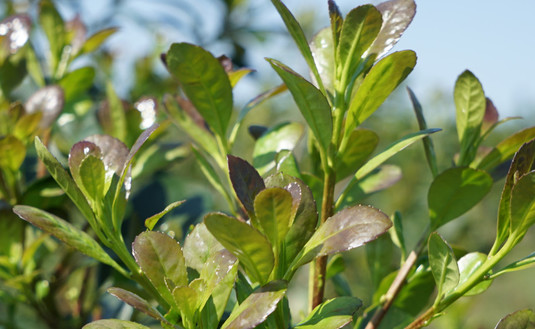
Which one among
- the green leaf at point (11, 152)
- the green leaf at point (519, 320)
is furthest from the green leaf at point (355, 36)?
the green leaf at point (11, 152)

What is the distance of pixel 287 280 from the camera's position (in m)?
0.56

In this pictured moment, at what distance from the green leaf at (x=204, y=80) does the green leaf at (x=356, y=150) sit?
0.16 metres

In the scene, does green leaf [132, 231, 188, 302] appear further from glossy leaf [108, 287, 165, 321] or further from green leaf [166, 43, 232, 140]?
green leaf [166, 43, 232, 140]

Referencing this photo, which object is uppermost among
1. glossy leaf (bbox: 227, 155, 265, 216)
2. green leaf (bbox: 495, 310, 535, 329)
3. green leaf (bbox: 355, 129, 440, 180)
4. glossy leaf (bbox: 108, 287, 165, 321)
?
green leaf (bbox: 355, 129, 440, 180)

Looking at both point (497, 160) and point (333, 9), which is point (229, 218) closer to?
point (333, 9)

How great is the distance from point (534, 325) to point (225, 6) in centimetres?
215

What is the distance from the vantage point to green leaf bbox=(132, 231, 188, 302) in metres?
0.57

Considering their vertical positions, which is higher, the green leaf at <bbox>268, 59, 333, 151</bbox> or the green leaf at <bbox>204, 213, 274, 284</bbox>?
the green leaf at <bbox>268, 59, 333, 151</bbox>

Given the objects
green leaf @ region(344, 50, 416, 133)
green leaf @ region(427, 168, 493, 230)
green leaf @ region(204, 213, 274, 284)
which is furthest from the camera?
green leaf @ region(427, 168, 493, 230)

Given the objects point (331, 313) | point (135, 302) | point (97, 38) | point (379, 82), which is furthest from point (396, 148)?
point (97, 38)

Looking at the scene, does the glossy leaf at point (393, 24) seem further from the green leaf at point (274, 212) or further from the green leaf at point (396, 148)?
the green leaf at point (274, 212)

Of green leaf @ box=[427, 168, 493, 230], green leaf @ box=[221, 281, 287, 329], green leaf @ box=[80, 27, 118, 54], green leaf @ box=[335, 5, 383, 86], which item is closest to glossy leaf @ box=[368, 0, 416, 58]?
green leaf @ box=[335, 5, 383, 86]

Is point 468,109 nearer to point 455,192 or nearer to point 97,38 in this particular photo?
point 455,192

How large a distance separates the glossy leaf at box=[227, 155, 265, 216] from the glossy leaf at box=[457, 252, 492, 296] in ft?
0.83
